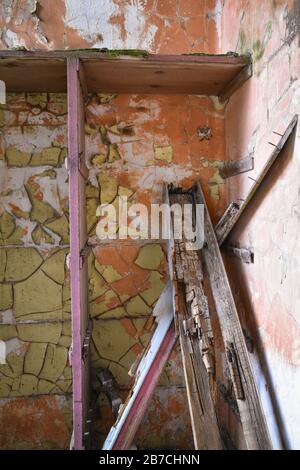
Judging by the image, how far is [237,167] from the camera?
265 cm

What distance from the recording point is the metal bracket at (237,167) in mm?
2423

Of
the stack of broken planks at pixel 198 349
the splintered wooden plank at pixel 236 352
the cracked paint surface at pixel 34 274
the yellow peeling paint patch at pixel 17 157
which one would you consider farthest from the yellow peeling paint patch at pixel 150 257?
the yellow peeling paint patch at pixel 17 157

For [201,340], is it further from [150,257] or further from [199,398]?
[150,257]

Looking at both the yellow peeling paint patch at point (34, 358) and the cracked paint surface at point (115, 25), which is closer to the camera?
the cracked paint surface at point (115, 25)

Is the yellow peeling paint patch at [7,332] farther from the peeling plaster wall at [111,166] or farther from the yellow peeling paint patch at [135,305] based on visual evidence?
the yellow peeling paint patch at [135,305]

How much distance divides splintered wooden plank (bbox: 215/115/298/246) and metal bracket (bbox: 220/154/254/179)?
0.76ft

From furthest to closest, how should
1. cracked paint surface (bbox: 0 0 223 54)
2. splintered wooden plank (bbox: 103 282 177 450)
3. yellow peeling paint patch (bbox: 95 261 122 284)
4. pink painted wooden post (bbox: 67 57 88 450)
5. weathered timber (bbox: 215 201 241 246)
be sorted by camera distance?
yellow peeling paint patch (bbox: 95 261 122 284) < cracked paint surface (bbox: 0 0 223 54) < weathered timber (bbox: 215 201 241 246) < splintered wooden plank (bbox: 103 282 177 450) < pink painted wooden post (bbox: 67 57 88 450)

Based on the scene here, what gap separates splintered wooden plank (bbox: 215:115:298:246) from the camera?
1.86 m

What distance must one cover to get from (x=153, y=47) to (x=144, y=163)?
36.6 inches

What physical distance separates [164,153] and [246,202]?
911 millimetres

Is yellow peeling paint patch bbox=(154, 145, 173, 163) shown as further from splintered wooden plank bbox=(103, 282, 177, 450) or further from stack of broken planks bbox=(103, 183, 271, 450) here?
splintered wooden plank bbox=(103, 282, 177, 450)

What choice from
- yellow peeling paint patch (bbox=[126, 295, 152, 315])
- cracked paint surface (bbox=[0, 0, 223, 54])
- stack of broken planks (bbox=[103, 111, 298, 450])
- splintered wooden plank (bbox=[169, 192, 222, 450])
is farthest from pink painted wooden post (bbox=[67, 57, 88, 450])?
cracked paint surface (bbox=[0, 0, 223, 54])

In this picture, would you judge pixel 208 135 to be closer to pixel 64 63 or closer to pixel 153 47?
pixel 153 47

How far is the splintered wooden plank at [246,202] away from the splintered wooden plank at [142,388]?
0.71 m
